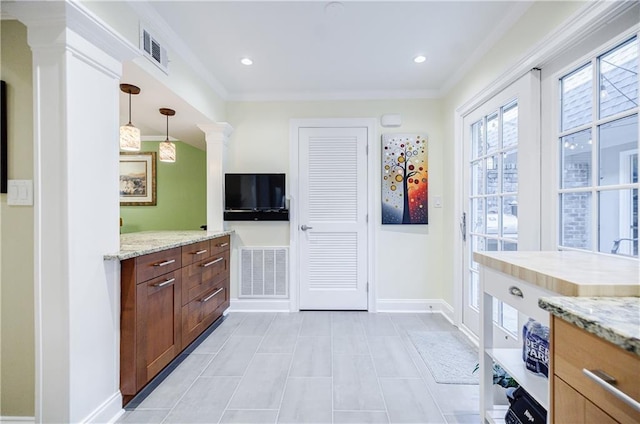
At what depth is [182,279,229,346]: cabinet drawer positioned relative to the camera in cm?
220

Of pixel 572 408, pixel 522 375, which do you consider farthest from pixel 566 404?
pixel 522 375

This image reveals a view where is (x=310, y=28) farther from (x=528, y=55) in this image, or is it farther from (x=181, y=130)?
(x=181, y=130)

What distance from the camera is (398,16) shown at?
195cm

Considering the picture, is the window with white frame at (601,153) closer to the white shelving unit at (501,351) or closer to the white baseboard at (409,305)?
the white shelving unit at (501,351)

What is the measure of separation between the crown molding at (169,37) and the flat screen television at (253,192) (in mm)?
966

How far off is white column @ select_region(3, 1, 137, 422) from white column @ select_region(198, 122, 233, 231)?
163cm

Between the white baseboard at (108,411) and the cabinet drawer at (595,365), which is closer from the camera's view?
the cabinet drawer at (595,365)

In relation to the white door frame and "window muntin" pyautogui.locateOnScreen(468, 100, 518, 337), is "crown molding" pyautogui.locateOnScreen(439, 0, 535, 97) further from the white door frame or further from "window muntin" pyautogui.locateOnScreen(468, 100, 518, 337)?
the white door frame

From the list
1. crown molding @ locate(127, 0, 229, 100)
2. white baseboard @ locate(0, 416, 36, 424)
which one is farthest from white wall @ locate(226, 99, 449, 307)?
white baseboard @ locate(0, 416, 36, 424)

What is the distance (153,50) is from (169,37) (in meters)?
0.26

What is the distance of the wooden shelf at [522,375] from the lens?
1.15 metres

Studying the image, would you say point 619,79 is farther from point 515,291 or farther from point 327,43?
point 327,43

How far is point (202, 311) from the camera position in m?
2.47

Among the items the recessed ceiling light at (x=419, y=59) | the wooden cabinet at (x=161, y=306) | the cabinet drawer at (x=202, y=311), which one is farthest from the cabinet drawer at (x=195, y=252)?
the recessed ceiling light at (x=419, y=59)
